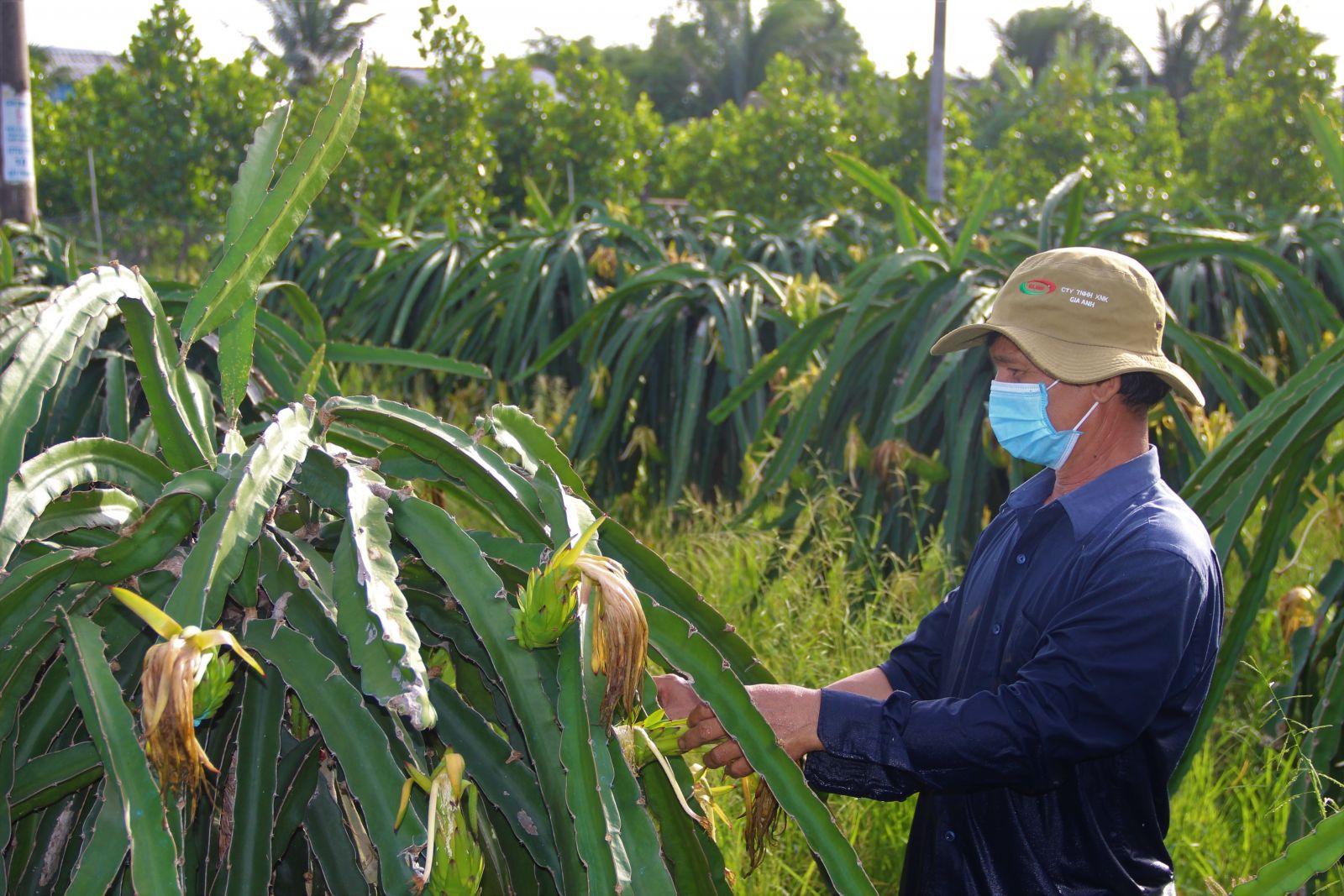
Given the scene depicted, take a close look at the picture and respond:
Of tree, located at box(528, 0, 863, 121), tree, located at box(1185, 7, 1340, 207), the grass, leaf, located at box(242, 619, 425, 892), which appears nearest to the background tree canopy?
tree, located at box(1185, 7, 1340, 207)

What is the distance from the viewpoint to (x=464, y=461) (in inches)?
66.3

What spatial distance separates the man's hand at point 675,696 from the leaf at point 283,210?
0.78 meters

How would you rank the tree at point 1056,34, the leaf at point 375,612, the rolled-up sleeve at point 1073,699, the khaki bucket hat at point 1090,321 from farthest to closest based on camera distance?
the tree at point 1056,34, the khaki bucket hat at point 1090,321, the rolled-up sleeve at point 1073,699, the leaf at point 375,612

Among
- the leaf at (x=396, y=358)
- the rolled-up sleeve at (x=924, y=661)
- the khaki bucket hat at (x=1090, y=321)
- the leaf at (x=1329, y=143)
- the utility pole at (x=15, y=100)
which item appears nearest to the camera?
the khaki bucket hat at (x=1090, y=321)

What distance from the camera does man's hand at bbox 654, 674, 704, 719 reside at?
5.66ft

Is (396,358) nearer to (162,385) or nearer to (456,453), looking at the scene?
(162,385)

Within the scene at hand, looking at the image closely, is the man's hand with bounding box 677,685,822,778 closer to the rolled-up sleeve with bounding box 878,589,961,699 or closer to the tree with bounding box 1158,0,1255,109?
the rolled-up sleeve with bounding box 878,589,961,699

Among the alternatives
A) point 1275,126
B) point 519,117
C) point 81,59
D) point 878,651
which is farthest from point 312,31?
point 878,651

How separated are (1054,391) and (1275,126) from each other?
12160 mm

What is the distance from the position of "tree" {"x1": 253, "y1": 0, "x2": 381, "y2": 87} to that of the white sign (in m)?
27.0

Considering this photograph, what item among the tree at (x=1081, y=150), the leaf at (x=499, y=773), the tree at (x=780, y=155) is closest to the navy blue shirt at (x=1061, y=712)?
the leaf at (x=499, y=773)

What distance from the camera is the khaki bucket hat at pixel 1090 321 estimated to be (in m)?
1.84

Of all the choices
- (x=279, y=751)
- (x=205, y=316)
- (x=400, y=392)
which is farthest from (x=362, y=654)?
(x=400, y=392)

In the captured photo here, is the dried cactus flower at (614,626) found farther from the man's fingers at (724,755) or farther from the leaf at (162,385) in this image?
the leaf at (162,385)
